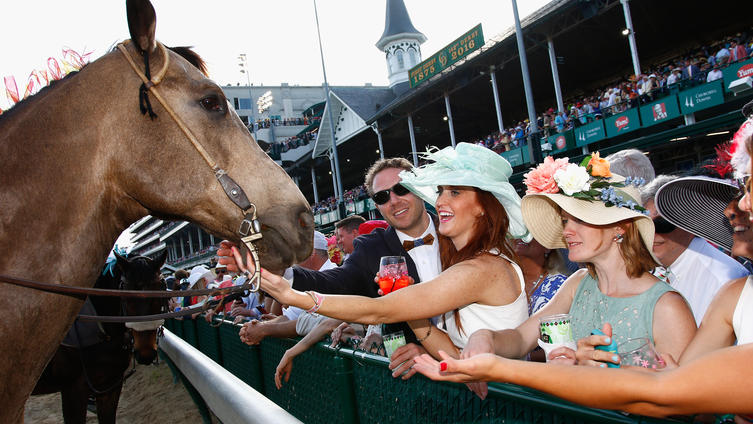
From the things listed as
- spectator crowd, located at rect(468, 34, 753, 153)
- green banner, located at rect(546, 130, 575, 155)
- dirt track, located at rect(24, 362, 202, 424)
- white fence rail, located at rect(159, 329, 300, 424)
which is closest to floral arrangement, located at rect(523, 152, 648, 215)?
white fence rail, located at rect(159, 329, 300, 424)

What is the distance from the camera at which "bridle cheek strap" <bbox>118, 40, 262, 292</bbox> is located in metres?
1.96

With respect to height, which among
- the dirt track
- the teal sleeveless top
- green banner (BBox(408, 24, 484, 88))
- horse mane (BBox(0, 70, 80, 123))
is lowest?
the dirt track

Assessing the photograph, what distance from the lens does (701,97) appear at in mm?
13203

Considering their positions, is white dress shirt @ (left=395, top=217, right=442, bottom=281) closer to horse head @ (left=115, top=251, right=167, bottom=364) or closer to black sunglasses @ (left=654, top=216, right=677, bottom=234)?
black sunglasses @ (left=654, top=216, right=677, bottom=234)

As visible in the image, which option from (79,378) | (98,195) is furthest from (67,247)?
(79,378)

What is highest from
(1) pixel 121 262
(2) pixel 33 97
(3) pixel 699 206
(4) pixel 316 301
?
(2) pixel 33 97

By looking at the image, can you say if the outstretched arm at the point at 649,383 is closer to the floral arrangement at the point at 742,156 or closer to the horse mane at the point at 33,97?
the floral arrangement at the point at 742,156

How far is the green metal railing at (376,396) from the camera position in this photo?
5.32 feet

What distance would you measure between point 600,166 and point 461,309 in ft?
3.16

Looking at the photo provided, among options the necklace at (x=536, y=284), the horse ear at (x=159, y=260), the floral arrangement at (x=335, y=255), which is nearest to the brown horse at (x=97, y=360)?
the horse ear at (x=159, y=260)

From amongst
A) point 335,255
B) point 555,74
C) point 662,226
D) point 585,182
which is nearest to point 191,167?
point 585,182

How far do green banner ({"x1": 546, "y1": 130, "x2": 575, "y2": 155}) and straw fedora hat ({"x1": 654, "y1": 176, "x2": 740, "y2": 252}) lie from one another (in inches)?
617

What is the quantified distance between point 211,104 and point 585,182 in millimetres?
1731

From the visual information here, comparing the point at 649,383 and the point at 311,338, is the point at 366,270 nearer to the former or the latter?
the point at 311,338
